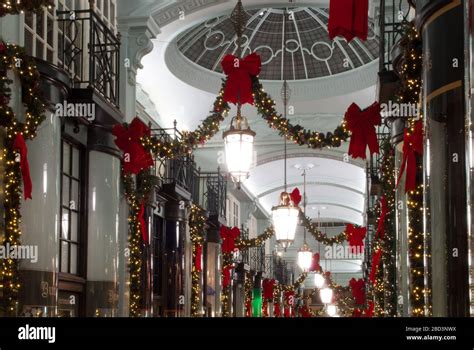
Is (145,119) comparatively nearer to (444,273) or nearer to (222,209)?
(222,209)

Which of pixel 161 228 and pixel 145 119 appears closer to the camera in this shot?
pixel 161 228

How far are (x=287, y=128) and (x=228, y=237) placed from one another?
11.2 meters

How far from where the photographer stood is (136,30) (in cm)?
1432

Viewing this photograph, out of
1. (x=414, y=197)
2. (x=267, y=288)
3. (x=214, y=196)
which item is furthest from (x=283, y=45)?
(x=267, y=288)

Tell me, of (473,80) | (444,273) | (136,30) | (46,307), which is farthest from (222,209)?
(473,80)

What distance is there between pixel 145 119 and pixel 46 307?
10471 mm

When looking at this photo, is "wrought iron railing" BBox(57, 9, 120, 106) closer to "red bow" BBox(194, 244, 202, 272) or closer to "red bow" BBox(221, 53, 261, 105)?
"red bow" BBox(221, 53, 261, 105)

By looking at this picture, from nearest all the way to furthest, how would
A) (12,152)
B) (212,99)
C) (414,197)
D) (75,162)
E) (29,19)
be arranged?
(12,152) → (414,197) → (29,19) → (75,162) → (212,99)

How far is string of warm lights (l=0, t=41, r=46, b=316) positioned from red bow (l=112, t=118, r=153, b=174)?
9.23 ft

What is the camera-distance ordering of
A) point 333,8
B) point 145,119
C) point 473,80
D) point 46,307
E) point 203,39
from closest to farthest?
point 473,80, point 333,8, point 46,307, point 145,119, point 203,39

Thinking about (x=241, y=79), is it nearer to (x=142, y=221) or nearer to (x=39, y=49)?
(x=39, y=49)

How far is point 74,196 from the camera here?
36.1 ft

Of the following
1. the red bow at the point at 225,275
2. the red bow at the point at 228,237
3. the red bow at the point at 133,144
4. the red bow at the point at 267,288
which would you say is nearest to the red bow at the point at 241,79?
the red bow at the point at 133,144

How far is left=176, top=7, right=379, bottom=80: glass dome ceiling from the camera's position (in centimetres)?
1961
